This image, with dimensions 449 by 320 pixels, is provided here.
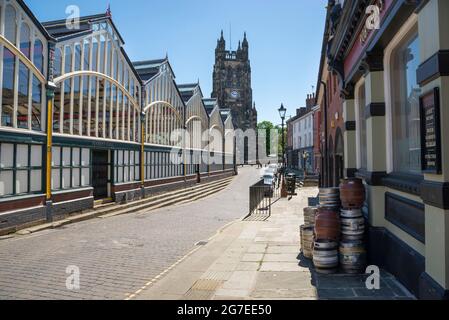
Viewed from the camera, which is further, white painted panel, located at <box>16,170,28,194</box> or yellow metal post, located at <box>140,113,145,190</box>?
yellow metal post, located at <box>140,113,145,190</box>

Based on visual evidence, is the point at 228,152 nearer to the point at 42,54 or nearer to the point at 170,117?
the point at 170,117

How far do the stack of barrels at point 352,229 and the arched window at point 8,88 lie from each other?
10423 mm

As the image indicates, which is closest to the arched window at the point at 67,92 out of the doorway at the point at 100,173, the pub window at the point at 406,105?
the doorway at the point at 100,173

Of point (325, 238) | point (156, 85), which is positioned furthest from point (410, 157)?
point (156, 85)

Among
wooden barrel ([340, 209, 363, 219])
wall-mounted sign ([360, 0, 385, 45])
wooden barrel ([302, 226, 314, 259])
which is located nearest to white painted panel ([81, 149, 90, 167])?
wooden barrel ([302, 226, 314, 259])

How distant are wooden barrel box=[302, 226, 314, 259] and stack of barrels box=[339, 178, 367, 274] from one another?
925 millimetres

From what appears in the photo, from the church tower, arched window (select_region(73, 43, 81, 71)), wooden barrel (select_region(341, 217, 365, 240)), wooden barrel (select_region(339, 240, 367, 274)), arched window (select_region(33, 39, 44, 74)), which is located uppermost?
the church tower

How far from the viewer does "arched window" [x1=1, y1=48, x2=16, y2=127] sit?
35.3ft

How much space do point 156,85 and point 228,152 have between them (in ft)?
80.7

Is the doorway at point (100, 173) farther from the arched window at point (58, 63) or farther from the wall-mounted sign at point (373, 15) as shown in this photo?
the wall-mounted sign at point (373, 15)

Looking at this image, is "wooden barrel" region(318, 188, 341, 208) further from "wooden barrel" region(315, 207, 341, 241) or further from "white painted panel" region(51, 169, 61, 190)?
"white painted panel" region(51, 169, 61, 190)

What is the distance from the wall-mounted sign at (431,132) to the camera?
149 inches

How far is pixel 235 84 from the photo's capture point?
99.1 metres
